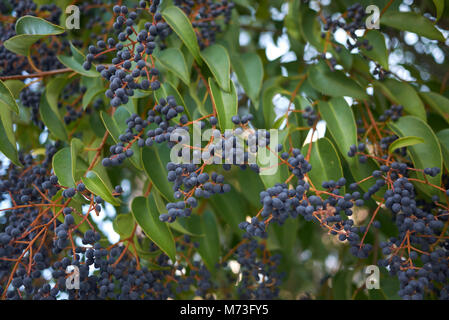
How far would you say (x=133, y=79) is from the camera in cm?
79

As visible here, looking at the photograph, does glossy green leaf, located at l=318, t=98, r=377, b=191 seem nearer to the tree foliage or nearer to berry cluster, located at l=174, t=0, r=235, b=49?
the tree foliage

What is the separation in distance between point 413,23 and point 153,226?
712mm

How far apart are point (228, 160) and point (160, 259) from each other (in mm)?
377

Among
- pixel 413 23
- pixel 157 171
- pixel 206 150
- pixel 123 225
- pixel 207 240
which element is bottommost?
pixel 207 240

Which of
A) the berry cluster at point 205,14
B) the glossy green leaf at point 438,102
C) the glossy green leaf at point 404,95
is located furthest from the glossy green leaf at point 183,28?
Result: the glossy green leaf at point 438,102

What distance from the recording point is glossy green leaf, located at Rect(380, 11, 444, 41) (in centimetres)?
93

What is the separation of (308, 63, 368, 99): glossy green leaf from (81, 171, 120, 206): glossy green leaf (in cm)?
52

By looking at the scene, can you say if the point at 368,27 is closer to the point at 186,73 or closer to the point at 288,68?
the point at 288,68

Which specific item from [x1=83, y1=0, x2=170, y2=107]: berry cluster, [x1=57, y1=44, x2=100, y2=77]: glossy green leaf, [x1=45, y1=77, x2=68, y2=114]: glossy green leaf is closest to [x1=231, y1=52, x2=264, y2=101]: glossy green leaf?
[x1=83, y1=0, x2=170, y2=107]: berry cluster

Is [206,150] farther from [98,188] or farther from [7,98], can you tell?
[7,98]

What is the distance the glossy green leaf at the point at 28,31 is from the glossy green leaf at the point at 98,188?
308 mm

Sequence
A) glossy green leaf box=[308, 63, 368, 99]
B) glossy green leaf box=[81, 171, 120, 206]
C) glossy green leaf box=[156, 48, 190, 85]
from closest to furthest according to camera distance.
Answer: glossy green leaf box=[81, 171, 120, 206], glossy green leaf box=[156, 48, 190, 85], glossy green leaf box=[308, 63, 368, 99]

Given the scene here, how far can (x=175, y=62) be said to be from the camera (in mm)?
876

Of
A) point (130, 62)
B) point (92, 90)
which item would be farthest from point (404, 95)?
point (92, 90)
